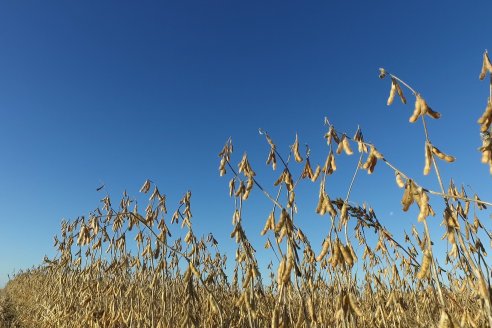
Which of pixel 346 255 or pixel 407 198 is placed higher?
pixel 407 198

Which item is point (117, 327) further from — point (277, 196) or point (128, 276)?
point (277, 196)

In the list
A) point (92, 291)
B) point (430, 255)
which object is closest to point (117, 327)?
point (92, 291)

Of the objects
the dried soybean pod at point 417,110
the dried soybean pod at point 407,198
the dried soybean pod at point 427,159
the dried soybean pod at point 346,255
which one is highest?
the dried soybean pod at point 417,110

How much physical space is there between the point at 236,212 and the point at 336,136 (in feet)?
2.72

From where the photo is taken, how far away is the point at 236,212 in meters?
2.56

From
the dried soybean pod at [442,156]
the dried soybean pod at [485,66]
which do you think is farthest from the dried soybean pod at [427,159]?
the dried soybean pod at [485,66]

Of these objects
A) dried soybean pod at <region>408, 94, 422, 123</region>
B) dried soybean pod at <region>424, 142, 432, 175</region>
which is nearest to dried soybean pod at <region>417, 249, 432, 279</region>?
dried soybean pod at <region>424, 142, 432, 175</region>

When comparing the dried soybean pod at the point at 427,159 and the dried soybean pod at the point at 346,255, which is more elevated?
the dried soybean pod at the point at 427,159

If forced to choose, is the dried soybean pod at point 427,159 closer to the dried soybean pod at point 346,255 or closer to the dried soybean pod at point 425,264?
the dried soybean pod at point 425,264

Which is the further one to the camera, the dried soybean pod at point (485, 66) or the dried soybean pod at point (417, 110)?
the dried soybean pod at point (417, 110)

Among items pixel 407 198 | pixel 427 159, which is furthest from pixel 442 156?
pixel 407 198

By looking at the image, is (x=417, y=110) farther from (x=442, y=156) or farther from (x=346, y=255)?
(x=346, y=255)

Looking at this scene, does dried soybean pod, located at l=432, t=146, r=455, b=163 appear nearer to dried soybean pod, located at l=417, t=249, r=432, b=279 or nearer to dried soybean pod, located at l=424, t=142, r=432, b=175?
dried soybean pod, located at l=424, t=142, r=432, b=175

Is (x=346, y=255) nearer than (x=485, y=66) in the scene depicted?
No
